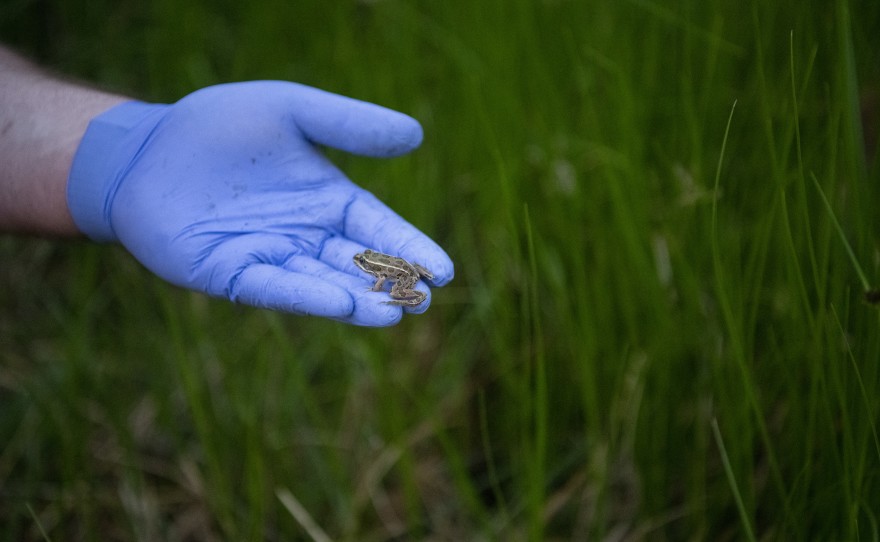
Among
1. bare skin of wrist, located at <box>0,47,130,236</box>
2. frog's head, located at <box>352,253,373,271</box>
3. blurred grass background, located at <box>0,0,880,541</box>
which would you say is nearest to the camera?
blurred grass background, located at <box>0,0,880,541</box>

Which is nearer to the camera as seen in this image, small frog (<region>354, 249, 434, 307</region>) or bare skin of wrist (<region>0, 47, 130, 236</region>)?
small frog (<region>354, 249, 434, 307</region>)

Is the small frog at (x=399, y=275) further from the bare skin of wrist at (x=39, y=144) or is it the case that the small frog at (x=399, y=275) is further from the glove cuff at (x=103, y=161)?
the bare skin of wrist at (x=39, y=144)

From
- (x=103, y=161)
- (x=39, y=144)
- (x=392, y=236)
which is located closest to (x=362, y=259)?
(x=392, y=236)

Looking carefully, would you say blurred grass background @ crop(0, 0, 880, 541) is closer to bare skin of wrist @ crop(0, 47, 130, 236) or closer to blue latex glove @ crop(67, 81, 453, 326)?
blue latex glove @ crop(67, 81, 453, 326)

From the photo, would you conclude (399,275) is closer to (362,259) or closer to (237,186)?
(362,259)

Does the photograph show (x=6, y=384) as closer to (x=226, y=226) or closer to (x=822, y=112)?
(x=226, y=226)

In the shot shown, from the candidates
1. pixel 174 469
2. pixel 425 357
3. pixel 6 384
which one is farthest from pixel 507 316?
pixel 6 384

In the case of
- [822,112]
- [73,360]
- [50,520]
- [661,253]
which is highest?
[822,112]

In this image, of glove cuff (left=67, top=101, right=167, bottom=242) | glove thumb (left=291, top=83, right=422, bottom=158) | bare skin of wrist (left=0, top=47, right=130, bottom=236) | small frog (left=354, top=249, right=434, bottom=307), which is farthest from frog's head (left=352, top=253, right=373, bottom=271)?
bare skin of wrist (left=0, top=47, right=130, bottom=236)
